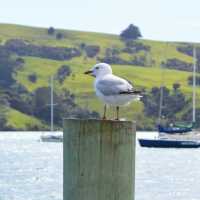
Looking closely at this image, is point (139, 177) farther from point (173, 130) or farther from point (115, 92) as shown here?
point (173, 130)

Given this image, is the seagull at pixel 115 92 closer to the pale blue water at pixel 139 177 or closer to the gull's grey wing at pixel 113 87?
the gull's grey wing at pixel 113 87

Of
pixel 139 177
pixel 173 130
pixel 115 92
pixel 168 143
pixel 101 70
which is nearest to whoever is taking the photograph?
pixel 115 92

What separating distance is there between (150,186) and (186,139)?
7772cm

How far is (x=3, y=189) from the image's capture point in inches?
2657

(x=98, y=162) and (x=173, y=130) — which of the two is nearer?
(x=98, y=162)

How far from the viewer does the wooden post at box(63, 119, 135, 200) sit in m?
9.80

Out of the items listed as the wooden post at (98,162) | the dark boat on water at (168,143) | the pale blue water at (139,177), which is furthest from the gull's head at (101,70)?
the dark boat on water at (168,143)

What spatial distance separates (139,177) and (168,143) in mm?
61464

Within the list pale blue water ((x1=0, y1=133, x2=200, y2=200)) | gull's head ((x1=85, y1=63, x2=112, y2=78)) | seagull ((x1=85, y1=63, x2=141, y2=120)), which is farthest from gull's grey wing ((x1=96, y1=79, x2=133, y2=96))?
pale blue water ((x1=0, y1=133, x2=200, y2=200))

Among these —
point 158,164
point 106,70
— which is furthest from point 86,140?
point 158,164

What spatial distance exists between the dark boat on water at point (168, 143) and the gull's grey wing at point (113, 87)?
416ft

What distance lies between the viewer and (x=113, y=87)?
1273 centimetres

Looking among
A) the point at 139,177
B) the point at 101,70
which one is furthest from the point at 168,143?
the point at 101,70

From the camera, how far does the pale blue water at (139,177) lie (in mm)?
64688
